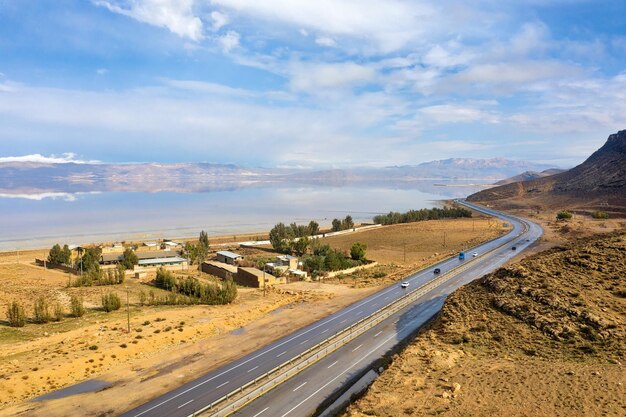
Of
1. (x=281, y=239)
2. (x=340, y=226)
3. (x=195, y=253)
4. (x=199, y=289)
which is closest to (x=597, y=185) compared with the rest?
(x=340, y=226)

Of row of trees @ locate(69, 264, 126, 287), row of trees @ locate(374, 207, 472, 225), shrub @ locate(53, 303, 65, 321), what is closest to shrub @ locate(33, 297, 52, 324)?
shrub @ locate(53, 303, 65, 321)

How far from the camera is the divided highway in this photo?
2516cm

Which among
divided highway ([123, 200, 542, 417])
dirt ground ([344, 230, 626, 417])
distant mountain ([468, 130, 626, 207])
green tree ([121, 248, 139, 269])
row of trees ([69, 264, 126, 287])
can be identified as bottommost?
divided highway ([123, 200, 542, 417])

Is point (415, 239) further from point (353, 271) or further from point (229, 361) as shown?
point (229, 361)

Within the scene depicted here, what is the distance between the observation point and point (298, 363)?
98.5 feet

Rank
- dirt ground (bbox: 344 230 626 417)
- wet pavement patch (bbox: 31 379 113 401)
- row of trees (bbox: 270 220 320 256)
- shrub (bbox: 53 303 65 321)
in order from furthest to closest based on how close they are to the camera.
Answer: row of trees (bbox: 270 220 320 256)
shrub (bbox: 53 303 65 321)
wet pavement patch (bbox: 31 379 113 401)
dirt ground (bbox: 344 230 626 417)

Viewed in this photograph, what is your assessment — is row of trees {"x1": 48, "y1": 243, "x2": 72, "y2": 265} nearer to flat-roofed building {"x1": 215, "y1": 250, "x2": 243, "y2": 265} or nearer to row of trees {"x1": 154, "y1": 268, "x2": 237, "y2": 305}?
flat-roofed building {"x1": 215, "y1": 250, "x2": 243, "y2": 265}

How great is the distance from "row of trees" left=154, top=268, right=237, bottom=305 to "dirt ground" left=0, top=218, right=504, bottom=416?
5.07 feet

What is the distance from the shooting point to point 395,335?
35281 millimetres

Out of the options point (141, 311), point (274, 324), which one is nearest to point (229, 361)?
point (274, 324)

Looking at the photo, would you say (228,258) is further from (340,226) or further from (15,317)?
(340,226)

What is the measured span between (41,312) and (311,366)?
25279 mm

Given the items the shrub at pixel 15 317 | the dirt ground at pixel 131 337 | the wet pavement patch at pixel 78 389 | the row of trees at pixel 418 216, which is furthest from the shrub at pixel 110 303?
the row of trees at pixel 418 216

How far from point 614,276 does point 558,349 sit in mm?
11680
